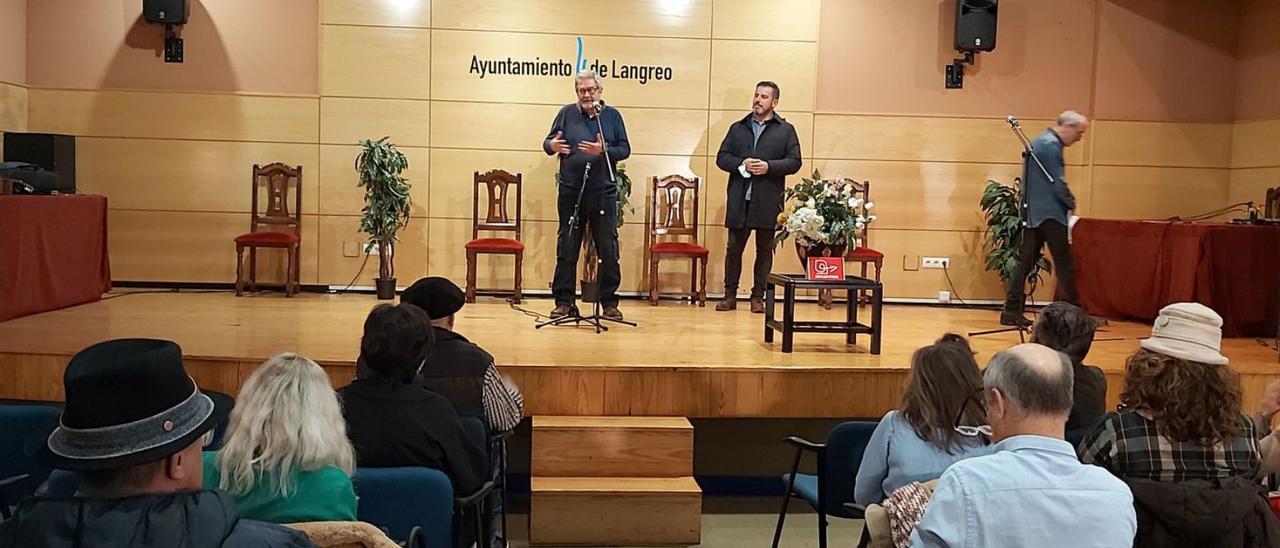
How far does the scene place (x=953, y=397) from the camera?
2936mm

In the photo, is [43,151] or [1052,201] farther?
[43,151]

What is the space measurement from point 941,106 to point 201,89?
5.88 metres

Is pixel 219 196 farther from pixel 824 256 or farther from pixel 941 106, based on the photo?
pixel 941 106

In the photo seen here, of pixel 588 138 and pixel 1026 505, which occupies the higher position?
pixel 588 138

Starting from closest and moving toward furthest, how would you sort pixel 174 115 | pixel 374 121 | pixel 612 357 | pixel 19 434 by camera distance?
pixel 19 434
pixel 612 357
pixel 174 115
pixel 374 121

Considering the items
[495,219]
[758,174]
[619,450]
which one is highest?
[758,174]

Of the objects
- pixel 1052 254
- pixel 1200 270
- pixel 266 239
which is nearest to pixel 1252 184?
pixel 1200 270

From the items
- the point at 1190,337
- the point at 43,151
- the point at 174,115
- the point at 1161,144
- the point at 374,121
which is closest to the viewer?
the point at 1190,337

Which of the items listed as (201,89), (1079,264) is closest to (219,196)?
(201,89)

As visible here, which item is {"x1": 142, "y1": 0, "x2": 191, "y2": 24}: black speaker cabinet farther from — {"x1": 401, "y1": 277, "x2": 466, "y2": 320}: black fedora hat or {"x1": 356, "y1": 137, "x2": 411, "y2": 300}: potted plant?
{"x1": 401, "y1": 277, "x2": 466, "y2": 320}: black fedora hat

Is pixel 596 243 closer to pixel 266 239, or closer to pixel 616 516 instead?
pixel 616 516

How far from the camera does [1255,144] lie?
28.3 ft

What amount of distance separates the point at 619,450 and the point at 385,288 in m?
4.07

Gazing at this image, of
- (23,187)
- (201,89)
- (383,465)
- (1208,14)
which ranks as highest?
(1208,14)
